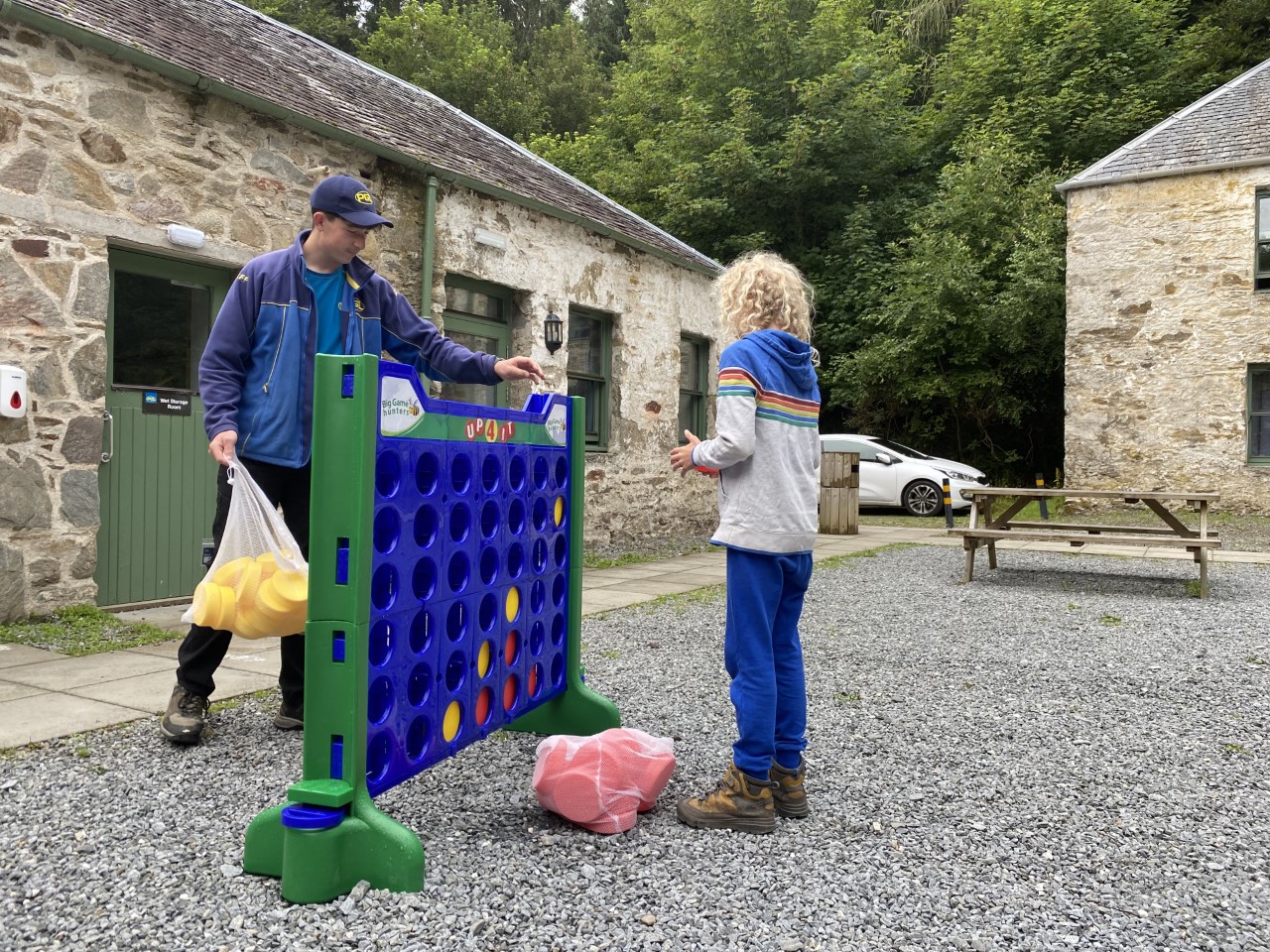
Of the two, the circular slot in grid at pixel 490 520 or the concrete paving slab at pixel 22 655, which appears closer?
the circular slot in grid at pixel 490 520

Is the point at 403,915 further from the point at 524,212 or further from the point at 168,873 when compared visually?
the point at 524,212

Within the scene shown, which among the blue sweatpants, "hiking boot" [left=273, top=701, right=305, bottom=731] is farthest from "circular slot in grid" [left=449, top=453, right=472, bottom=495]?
"hiking boot" [left=273, top=701, right=305, bottom=731]

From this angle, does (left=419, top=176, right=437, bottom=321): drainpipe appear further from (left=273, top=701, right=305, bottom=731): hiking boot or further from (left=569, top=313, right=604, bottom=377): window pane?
(left=273, top=701, right=305, bottom=731): hiking boot

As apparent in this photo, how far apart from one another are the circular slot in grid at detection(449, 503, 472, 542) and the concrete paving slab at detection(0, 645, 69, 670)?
9.70 feet

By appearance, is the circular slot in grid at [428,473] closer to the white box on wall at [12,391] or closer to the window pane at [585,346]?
the white box on wall at [12,391]

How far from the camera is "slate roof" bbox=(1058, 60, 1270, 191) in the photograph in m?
15.1

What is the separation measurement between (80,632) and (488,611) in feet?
11.1

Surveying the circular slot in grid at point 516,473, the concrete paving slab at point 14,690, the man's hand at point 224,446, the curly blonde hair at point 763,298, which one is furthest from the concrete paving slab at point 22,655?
the curly blonde hair at point 763,298

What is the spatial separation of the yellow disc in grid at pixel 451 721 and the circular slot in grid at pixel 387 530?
1.90 feet

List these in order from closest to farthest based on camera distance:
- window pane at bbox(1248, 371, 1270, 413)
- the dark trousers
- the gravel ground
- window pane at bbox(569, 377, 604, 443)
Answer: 1. the gravel ground
2. the dark trousers
3. window pane at bbox(569, 377, 604, 443)
4. window pane at bbox(1248, 371, 1270, 413)

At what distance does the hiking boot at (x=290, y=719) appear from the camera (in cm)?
371

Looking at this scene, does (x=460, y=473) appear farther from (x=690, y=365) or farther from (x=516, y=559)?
(x=690, y=365)

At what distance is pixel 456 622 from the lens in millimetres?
2820

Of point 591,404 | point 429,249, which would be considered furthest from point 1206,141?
point 429,249
